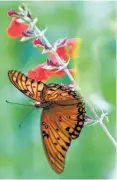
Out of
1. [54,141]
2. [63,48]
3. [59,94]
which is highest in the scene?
[63,48]

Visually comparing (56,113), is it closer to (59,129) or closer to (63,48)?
(59,129)

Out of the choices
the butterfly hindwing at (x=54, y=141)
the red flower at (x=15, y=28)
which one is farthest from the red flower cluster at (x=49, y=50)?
the butterfly hindwing at (x=54, y=141)

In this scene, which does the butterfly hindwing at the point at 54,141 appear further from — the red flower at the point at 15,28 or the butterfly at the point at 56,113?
the red flower at the point at 15,28

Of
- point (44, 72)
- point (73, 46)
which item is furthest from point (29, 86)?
point (73, 46)

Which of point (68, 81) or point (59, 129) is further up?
point (68, 81)

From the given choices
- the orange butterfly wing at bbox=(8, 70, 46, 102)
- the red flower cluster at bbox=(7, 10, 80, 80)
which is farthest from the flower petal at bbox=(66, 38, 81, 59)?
the orange butterfly wing at bbox=(8, 70, 46, 102)

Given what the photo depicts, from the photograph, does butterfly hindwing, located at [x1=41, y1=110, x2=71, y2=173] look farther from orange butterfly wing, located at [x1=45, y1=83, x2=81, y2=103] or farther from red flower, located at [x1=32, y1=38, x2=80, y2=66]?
red flower, located at [x1=32, y1=38, x2=80, y2=66]

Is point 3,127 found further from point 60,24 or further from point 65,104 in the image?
point 60,24
